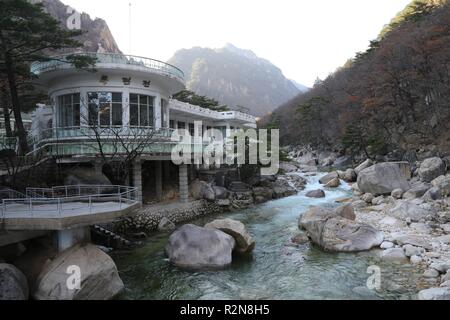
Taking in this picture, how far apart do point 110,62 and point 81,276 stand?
15.5 metres

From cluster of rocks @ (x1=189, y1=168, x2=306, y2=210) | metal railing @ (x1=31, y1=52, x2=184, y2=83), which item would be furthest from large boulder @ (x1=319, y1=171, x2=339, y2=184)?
metal railing @ (x1=31, y1=52, x2=184, y2=83)

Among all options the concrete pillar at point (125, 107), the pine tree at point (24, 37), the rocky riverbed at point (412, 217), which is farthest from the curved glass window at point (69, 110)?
the rocky riverbed at point (412, 217)

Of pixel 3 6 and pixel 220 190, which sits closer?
pixel 3 6

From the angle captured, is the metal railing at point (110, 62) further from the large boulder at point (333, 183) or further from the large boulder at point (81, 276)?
the large boulder at point (333, 183)

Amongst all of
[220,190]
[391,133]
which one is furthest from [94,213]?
[391,133]

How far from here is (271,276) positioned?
11.4m

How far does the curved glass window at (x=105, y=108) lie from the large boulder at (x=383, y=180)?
17568mm

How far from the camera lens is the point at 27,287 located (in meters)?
9.14

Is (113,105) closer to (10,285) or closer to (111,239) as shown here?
(111,239)

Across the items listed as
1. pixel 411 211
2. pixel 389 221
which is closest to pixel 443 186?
pixel 411 211

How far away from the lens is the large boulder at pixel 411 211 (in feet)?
54.6

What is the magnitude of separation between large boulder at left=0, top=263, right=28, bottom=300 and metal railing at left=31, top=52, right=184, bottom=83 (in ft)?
47.3
